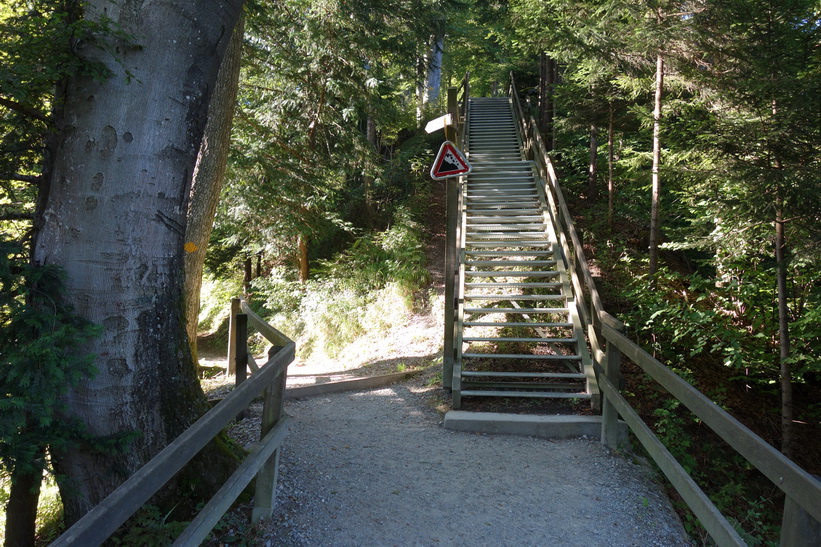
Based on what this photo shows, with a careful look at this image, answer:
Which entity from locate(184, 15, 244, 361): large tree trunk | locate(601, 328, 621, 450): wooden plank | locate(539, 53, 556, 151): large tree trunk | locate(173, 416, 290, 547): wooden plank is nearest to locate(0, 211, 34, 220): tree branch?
locate(173, 416, 290, 547): wooden plank

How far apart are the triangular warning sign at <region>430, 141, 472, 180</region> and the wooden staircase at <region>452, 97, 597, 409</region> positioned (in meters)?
2.30

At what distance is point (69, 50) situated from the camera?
2.75 metres

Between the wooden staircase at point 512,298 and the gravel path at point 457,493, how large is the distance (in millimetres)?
1347

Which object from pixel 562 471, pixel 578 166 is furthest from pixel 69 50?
pixel 578 166

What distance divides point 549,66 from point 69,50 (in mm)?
17918

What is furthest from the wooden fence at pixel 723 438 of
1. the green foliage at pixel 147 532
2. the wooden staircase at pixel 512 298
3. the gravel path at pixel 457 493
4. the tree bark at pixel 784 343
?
the green foliage at pixel 147 532

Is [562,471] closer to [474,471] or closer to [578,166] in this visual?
[474,471]

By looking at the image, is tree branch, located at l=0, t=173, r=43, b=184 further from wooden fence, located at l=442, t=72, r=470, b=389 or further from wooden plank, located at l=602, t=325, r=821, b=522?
wooden fence, located at l=442, t=72, r=470, b=389

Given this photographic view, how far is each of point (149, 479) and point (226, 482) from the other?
0.87 metres

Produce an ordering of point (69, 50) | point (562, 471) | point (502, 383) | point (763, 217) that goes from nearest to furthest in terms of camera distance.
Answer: point (69, 50) → point (562, 471) → point (763, 217) → point (502, 383)

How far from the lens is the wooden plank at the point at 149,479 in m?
1.62

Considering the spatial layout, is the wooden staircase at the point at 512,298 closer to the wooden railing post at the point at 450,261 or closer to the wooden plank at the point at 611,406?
the wooden railing post at the point at 450,261

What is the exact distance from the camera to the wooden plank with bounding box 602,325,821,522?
1.84 m

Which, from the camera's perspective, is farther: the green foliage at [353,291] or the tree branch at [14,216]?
the green foliage at [353,291]
